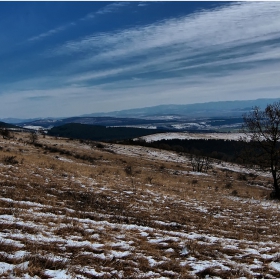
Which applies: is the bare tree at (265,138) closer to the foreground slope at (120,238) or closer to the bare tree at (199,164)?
the foreground slope at (120,238)

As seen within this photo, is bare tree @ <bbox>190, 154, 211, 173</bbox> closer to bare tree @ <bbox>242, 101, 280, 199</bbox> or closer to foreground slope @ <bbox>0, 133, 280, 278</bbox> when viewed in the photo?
bare tree @ <bbox>242, 101, 280, 199</bbox>

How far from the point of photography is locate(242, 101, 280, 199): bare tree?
23.6 metres

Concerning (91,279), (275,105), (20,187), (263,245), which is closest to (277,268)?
(263,245)

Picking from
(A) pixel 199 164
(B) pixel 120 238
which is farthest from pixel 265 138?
(A) pixel 199 164

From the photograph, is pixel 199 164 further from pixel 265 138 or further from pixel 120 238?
pixel 120 238

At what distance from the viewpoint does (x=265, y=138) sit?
24828 millimetres

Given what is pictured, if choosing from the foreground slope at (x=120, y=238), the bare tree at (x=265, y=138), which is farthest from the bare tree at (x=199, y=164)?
the foreground slope at (x=120, y=238)

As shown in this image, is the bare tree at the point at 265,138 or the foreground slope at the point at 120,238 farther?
the bare tree at the point at 265,138

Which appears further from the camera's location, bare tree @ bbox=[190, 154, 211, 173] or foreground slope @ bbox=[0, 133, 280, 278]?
bare tree @ bbox=[190, 154, 211, 173]

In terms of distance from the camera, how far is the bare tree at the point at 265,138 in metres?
23.6

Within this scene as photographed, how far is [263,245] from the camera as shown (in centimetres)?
925

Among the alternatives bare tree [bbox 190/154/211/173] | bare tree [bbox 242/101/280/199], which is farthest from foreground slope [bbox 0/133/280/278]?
bare tree [bbox 190/154/211/173]

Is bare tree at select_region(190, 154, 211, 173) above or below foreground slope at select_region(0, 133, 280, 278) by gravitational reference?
below

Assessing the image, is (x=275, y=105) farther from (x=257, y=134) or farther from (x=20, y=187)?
(x=20, y=187)
